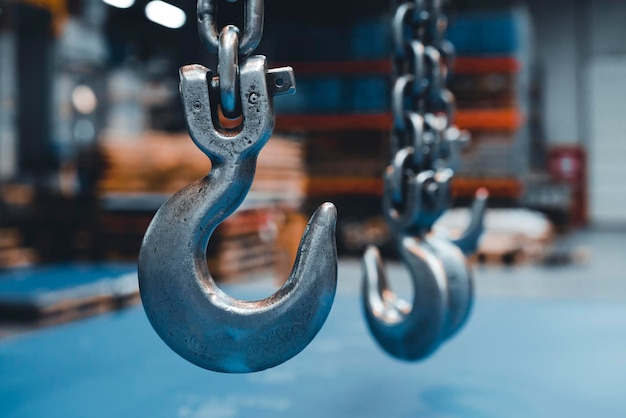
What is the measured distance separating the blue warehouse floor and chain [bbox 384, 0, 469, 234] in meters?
0.42

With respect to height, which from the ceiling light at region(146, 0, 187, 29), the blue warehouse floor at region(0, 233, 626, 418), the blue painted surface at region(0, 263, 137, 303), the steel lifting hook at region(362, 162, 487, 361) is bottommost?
the blue painted surface at region(0, 263, 137, 303)

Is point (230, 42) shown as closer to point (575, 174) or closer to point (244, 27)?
point (244, 27)

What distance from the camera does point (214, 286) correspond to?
89 cm

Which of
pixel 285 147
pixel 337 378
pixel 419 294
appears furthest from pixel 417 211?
pixel 285 147

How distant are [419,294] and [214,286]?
676 mm

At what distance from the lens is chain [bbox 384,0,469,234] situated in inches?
58.2

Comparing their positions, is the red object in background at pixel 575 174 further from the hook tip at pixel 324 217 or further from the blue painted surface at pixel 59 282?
the hook tip at pixel 324 217

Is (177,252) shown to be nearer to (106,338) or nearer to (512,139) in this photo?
(106,338)

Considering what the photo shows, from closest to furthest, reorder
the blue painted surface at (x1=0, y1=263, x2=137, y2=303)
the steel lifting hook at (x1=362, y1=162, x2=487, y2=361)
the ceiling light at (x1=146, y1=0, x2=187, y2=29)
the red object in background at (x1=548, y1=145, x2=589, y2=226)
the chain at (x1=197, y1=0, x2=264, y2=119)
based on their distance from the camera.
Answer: the chain at (x1=197, y1=0, x2=264, y2=119)
the steel lifting hook at (x1=362, y1=162, x2=487, y2=361)
the blue painted surface at (x1=0, y1=263, x2=137, y2=303)
the ceiling light at (x1=146, y1=0, x2=187, y2=29)
the red object in background at (x1=548, y1=145, x2=589, y2=226)

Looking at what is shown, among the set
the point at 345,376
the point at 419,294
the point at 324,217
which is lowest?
the point at 345,376

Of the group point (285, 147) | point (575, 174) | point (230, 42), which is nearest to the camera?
point (230, 42)

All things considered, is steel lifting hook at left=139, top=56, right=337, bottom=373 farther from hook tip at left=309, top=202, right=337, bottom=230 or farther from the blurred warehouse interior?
the blurred warehouse interior

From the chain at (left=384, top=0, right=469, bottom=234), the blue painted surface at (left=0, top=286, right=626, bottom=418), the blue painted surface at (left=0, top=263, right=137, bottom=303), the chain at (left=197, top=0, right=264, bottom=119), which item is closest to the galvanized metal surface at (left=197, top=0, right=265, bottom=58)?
the chain at (left=197, top=0, right=264, bottom=119)

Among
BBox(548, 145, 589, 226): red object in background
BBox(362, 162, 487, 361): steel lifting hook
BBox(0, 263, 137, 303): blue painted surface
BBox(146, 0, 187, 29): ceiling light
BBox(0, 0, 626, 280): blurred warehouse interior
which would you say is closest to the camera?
BBox(362, 162, 487, 361): steel lifting hook
